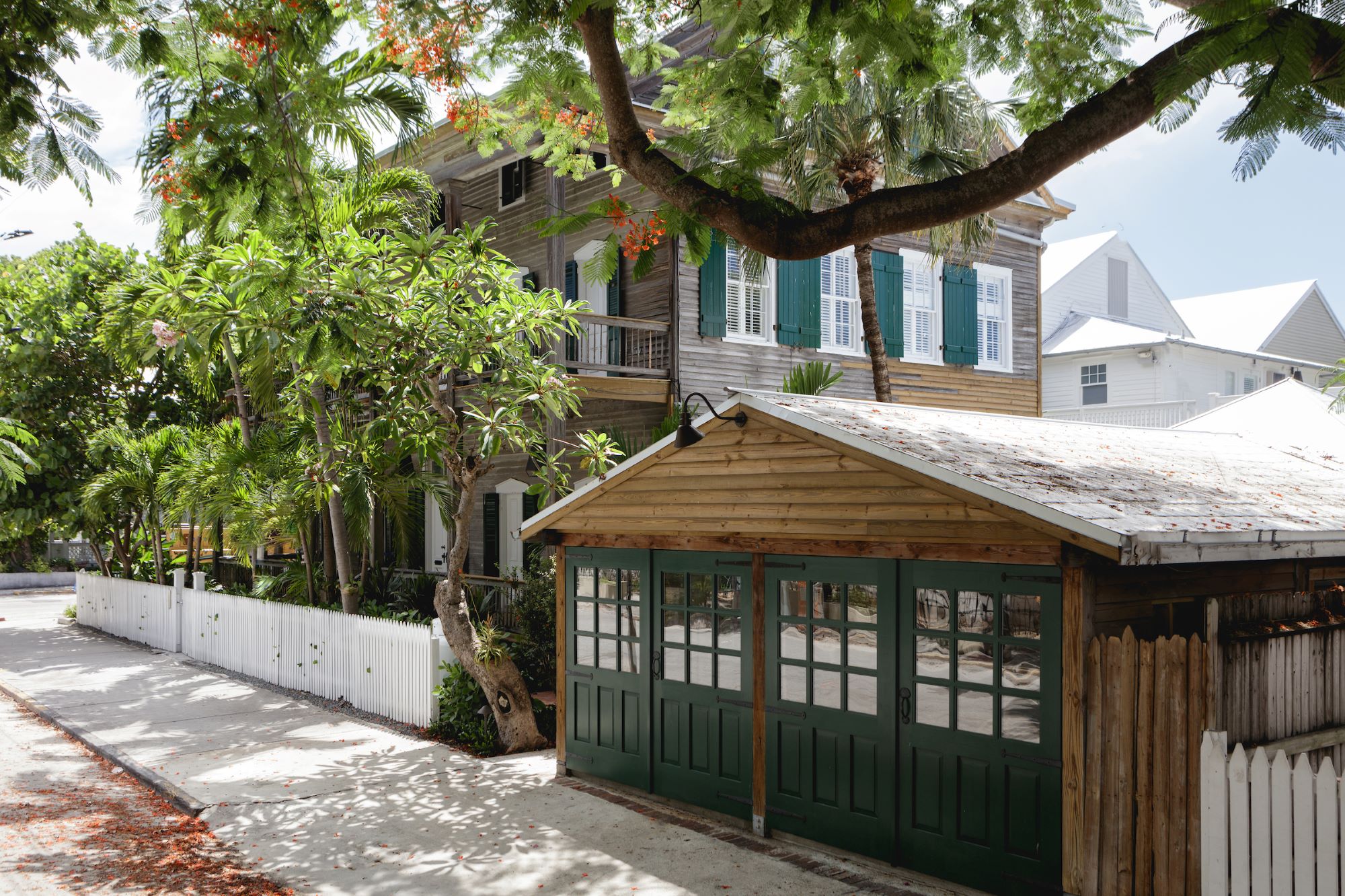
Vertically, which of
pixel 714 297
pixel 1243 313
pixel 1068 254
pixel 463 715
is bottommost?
pixel 463 715

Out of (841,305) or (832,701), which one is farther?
(841,305)

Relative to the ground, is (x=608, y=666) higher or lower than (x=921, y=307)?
lower

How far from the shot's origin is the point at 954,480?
6.56m

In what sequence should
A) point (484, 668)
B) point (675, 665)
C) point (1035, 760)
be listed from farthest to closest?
1. point (484, 668)
2. point (675, 665)
3. point (1035, 760)

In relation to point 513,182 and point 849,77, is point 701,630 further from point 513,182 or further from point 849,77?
point 513,182

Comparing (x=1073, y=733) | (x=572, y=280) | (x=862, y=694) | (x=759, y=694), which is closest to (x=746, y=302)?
→ (x=572, y=280)

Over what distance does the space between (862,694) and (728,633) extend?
136 centimetres

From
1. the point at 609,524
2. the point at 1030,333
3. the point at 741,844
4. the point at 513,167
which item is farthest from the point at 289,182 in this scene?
the point at 1030,333

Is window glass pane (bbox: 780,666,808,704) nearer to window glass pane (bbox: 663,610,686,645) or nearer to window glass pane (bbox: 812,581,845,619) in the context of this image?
window glass pane (bbox: 812,581,845,619)

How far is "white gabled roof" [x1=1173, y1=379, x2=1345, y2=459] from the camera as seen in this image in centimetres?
1109

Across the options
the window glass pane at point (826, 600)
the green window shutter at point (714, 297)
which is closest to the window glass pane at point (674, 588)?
the window glass pane at point (826, 600)

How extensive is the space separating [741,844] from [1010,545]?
3.09m

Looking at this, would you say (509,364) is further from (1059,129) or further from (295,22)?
(1059,129)

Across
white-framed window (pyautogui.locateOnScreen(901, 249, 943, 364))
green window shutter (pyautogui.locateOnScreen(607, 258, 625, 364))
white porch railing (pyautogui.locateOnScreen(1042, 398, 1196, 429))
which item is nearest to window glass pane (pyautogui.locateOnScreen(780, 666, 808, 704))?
green window shutter (pyautogui.locateOnScreen(607, 258, 625, 364))
